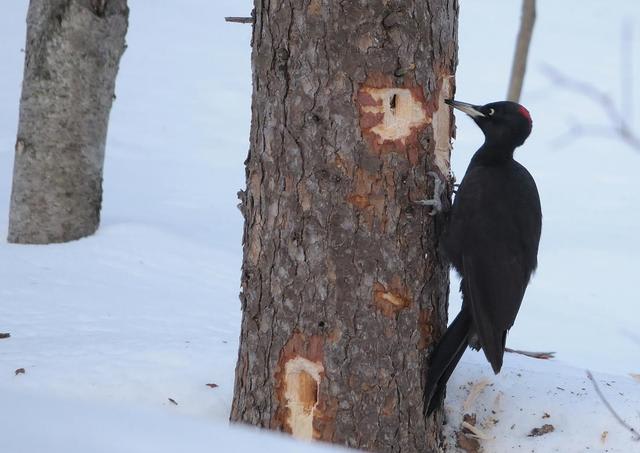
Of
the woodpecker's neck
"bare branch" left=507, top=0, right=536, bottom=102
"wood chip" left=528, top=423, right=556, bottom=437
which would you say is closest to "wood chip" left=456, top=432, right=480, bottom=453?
"wood chip" left=528, top=423, right=556, bottom=437

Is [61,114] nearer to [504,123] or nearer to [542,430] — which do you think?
[504,123]

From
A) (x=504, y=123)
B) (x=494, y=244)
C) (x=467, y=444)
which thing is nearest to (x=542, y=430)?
(x=467, y=444)

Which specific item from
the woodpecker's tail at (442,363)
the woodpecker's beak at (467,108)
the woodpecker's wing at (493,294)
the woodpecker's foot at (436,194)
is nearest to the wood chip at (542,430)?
the woodpecker's wing at (493,294)

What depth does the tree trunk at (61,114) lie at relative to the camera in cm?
523

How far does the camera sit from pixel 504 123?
3574 millimetres

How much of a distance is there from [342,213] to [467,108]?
0.77m

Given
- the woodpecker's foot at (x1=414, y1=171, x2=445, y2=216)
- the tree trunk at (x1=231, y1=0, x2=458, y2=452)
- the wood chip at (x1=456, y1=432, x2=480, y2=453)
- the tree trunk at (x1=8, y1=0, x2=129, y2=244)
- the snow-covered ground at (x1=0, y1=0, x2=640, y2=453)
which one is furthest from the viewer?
the tree trunk at (x1=8, y1=0, x2=129, y2=244)

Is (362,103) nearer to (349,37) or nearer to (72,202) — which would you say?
(349,37)

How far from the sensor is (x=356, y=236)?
9.40ft

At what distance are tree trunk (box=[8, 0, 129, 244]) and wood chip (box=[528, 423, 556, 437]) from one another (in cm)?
321

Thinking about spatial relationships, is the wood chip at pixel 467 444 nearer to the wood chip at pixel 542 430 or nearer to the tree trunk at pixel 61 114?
the wood chip at pixel 542 430

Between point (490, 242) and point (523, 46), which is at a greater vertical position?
point (523, 46)

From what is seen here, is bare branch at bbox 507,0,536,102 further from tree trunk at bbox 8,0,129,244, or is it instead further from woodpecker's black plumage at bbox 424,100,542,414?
woodpecker's black plumage at bbox 424,100,542,414

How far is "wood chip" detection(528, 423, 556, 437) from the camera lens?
3.22 metres
